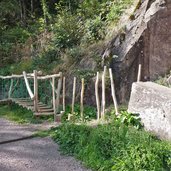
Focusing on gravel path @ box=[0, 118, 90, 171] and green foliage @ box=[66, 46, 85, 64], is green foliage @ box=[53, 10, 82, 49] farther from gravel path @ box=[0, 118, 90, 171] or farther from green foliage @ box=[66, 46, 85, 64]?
gravel path @ box=[0, 118, 90, 171]

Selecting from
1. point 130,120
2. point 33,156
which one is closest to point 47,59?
point 130,120

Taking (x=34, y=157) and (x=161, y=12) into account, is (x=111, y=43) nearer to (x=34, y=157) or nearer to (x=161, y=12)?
(x=161, y=12)

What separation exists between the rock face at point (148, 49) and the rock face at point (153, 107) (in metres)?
3.62

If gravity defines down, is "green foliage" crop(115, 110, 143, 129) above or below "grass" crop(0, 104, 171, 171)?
above

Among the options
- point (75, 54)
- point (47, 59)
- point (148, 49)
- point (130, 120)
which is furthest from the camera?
point (47, 59)

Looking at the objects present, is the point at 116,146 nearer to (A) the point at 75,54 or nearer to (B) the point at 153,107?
(B) the point at 153,107

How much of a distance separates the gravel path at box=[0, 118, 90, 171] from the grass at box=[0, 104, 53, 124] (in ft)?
4.93

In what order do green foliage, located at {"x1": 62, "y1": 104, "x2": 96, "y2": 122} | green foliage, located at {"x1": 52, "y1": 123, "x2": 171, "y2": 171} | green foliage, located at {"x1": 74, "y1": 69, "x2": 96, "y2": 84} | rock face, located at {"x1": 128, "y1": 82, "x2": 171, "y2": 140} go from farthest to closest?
green foliage, located at {"x1": 74, "y1": 69, "x2": 96, "y2": 84} < green foliage, located at {"x1": 62, "y1": 104, "x2": 96, "y2": 122} < rock face, located at {"x1": 128, "y1": 82, "x2": 171, "y2": 140} < green foliage, located at {"x1": 52, "y1": 123, "x2": 171, "y2": 171}

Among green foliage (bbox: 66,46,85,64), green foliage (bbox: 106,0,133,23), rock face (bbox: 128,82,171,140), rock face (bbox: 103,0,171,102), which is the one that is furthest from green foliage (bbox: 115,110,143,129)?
green foliage (bbox: 106,0,133,23)

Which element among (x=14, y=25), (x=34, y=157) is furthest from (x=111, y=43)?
(x=14, y=25)

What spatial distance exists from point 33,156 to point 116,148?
1754 millimetres

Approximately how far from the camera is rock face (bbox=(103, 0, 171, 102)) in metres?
11.0

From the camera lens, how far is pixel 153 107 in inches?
266

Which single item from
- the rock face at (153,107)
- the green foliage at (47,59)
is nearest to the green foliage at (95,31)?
the green foliage at (47,59)
